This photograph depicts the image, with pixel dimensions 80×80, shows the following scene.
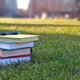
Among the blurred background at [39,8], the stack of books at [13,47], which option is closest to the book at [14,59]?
the stack of books at [13,47]

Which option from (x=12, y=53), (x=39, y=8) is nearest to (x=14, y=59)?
(x=12, y=53)

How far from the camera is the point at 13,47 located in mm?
1672

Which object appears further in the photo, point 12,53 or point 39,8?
point 39,8

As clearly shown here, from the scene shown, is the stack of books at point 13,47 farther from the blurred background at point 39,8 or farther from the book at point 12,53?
the blurred background at point 39,8

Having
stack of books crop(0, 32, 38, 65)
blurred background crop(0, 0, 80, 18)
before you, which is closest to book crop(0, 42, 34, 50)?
stack of books crop(0, 32, 38, 65)

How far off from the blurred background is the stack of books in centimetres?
293

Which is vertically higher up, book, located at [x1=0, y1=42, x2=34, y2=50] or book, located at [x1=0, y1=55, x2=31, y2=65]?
book, located at [x1=0, y1=42, x2=34, y2=50]

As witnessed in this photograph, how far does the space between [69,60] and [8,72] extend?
1.45ft

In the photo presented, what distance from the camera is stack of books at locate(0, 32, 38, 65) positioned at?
5.42 ft

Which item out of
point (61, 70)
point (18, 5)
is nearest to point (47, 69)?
point (61, 70)

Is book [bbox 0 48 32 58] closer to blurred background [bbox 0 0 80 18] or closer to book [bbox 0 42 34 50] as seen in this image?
book [bbox 0 42 34 50]

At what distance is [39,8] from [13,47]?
3355mm

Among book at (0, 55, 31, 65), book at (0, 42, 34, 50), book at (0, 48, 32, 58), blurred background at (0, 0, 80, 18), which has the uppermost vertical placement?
blurred background at (0, 0, 80, 18)

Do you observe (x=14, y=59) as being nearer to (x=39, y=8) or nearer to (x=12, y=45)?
(x=12, y=45)
